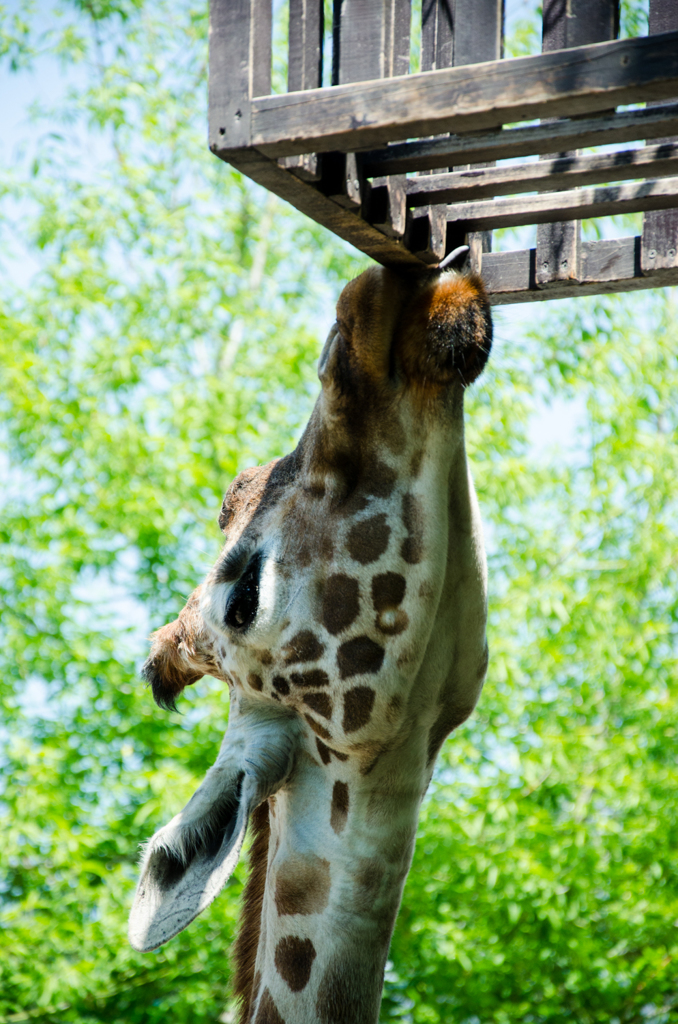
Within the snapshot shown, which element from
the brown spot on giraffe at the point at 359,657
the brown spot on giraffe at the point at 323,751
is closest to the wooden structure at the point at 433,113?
the brown spot on giraffe at the point at 359,657

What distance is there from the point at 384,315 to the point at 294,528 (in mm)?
473

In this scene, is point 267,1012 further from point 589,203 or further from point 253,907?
point 589,203

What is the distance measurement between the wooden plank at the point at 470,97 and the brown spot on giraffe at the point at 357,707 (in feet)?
3.11

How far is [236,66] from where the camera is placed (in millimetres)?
1522

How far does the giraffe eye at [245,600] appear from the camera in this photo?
2000 mm

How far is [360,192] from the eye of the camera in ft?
5.61

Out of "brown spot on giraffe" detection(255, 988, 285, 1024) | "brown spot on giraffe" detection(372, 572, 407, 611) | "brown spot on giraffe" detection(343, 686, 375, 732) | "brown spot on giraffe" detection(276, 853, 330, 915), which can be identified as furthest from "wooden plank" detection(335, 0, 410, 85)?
"brown spot on giraffe" detection(255, 988, 285, 1024)

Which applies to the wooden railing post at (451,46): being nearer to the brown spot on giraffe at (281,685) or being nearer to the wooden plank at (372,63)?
the wooden plank at (372,63)

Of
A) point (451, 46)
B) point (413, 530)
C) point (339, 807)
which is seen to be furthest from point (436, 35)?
point (339, 807)

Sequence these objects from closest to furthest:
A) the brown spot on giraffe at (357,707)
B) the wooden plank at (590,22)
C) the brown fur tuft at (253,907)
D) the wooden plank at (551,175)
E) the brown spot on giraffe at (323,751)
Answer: the wooden plank at (590,22) → the wooden plank at (551,175) → the brown spot on giraffe at (357,707) → the brown spot on giraffe at (323,751) → the brown fur tuft at (253,907)

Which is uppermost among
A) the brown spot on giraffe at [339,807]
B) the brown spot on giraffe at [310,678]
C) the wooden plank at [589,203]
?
the wooden plank at [589,203]

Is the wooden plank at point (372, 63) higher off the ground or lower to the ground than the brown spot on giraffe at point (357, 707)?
higher

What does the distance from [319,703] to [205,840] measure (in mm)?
329

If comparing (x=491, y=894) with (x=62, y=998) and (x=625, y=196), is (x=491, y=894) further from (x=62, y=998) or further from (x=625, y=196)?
(x=625, y=196)
